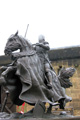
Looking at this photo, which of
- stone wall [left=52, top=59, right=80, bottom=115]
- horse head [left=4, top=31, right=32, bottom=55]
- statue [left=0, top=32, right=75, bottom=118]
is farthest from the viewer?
stone wall [left=52, top=59, right=80, bottom=115]

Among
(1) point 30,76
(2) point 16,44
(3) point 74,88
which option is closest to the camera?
(1) point 30,76

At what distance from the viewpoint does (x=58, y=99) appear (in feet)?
16.8

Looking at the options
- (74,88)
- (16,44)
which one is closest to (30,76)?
(16,44)

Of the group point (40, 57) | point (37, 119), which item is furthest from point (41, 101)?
point (40, 57)

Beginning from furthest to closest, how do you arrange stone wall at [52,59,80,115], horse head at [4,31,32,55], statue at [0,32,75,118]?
stone wall at [52,59,80,115], horse head at [4,31,32,55], statue at [0,32,75,118]

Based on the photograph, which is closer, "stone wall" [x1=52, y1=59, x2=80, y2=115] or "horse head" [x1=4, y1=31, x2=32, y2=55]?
"horse head" [x1=4, y1=31, x2=32, y2=55]

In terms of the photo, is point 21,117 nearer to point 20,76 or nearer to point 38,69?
point 20,76

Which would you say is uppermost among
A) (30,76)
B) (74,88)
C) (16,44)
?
(16,44)

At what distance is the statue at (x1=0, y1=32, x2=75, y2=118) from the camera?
489cm

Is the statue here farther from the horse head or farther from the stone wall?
the stone wall

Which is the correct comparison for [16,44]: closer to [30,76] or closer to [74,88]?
[30,76]

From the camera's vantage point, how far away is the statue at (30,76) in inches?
193

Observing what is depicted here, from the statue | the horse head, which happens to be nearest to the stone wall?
the statue

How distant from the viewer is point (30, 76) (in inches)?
196
